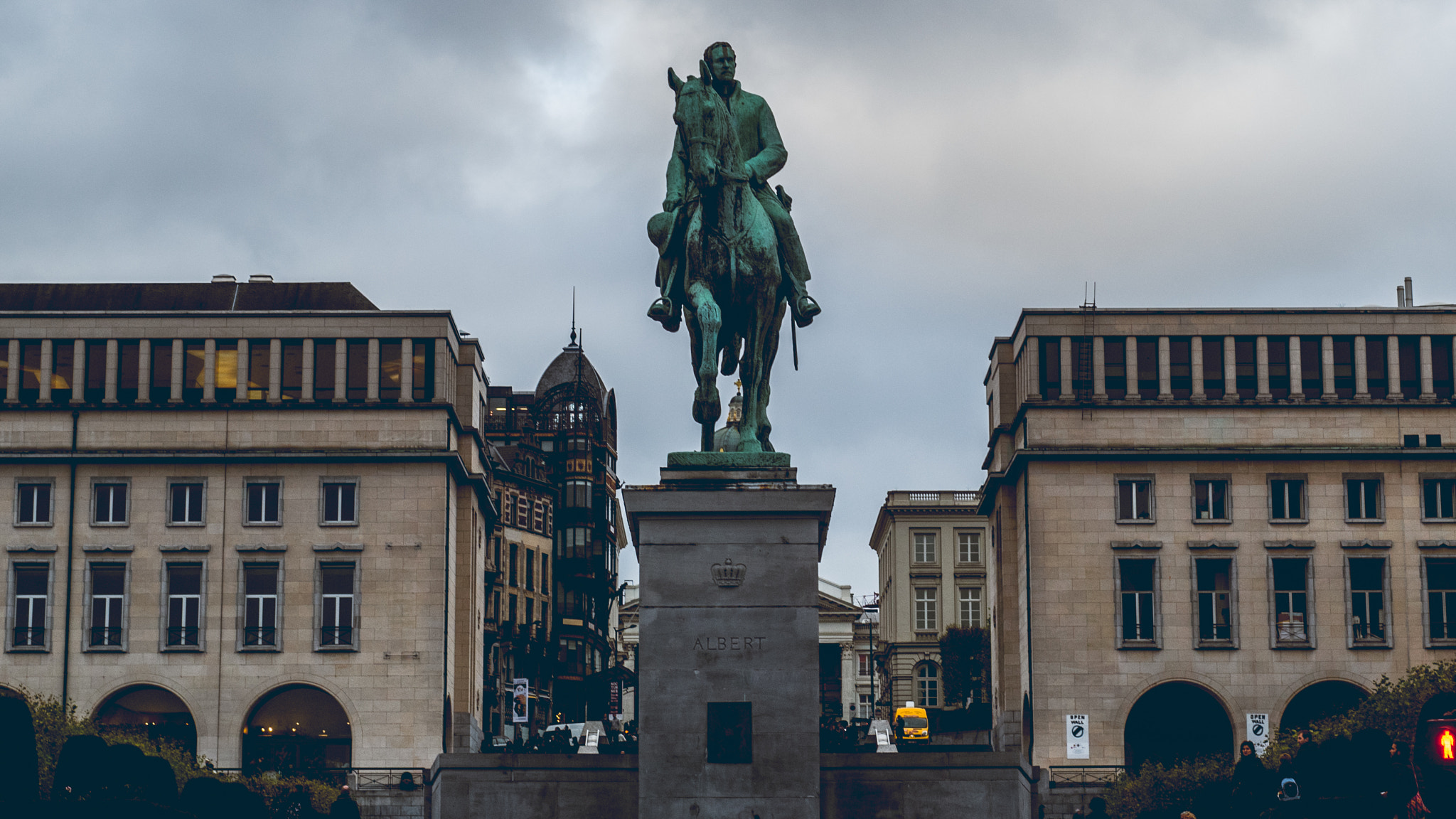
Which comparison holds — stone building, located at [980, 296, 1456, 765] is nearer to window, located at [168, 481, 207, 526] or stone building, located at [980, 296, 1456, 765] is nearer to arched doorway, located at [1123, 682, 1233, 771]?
arched doorway, located at [1123, 682, 1233, 771]

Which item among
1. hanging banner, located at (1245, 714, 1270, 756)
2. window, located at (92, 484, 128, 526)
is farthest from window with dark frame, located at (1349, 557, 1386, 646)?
window, located at (92, 484, 128, 526)

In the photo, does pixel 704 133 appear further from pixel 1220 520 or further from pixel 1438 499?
pixel 1438 499

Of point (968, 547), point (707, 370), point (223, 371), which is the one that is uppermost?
point (223, 371)

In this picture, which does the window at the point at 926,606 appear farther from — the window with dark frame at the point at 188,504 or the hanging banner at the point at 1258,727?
the window with dark frame at the point at 188,504

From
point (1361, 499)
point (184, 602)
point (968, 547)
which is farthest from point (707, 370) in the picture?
point (968, 547)

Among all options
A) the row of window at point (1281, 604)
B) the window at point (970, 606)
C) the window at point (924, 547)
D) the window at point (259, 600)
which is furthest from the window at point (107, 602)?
the window at point (924, 547)

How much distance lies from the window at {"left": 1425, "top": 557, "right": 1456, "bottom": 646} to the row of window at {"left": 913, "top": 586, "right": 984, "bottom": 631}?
78.5 metres

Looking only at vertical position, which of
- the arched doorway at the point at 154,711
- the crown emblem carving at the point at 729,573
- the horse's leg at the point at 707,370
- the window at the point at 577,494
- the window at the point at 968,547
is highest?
the window at the point at 577,494

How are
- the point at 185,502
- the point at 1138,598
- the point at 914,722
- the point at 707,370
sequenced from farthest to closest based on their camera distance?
the point at 914,722
the point at 185,502
the point at 1138,598
the point at 707,370

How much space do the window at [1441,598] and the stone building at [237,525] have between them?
1773 inches

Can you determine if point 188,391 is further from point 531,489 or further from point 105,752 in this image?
point 105,752

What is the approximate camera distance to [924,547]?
179000 millimetres

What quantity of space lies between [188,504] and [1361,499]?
54.0 metres

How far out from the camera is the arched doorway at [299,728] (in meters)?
97.0
